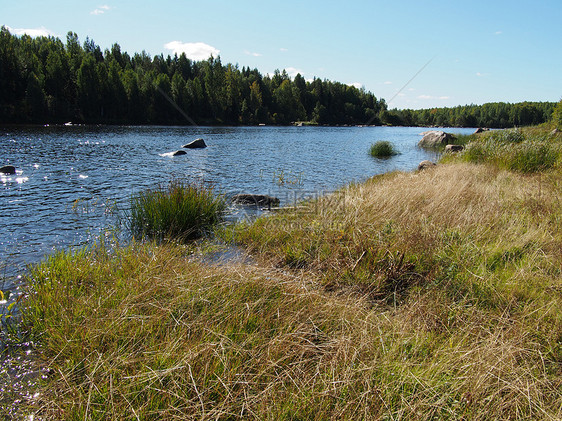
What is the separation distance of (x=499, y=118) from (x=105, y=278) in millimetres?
179367

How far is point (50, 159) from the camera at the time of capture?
73.4 ft

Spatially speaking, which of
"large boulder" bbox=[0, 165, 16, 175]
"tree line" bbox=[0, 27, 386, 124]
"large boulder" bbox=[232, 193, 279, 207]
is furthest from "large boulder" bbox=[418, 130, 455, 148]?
"large boulder" bbox=[0, 165, 16, 175]

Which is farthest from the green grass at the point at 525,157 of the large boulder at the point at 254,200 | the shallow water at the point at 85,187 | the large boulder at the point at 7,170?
the large boulder at the point at 7,170

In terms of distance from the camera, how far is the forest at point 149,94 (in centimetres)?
6656

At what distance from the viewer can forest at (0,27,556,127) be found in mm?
66562

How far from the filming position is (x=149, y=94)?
84125 millimetres

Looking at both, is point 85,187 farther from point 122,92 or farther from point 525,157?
→ point 122,92

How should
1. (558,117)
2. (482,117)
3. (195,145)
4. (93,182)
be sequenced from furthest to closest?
(482,117) → (195,145) → (558,117) → (93,182)

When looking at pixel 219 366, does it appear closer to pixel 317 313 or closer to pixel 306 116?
pixel 317 313

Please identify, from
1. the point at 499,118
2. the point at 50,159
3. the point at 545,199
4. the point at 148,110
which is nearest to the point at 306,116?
the point at 148,110

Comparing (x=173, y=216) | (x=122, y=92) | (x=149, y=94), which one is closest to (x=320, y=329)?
(x=173, y=216)

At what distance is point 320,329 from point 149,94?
303ft

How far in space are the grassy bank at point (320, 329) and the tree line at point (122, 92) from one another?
4317cm

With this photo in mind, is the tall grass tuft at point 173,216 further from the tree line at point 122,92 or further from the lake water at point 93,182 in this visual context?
the tree line at point 122,92
